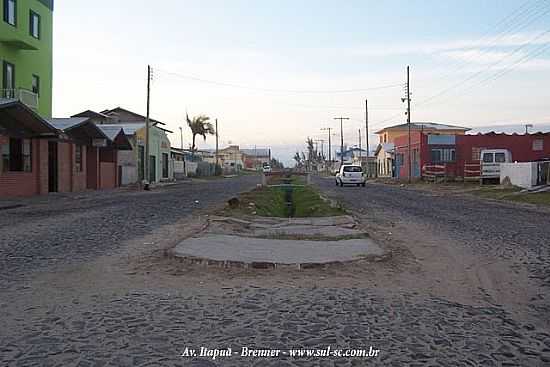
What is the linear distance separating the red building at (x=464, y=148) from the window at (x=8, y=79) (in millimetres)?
32489

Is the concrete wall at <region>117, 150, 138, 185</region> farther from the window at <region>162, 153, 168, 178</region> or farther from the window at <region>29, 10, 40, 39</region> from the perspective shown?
the window at <region>29, 10, 40, 39</region>

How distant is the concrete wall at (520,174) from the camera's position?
33875 mm

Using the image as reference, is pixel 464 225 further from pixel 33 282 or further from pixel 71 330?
pixel 71 330

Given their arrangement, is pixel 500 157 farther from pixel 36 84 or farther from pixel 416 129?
pixel 416 129

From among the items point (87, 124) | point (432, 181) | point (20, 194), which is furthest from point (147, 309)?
point (432, 181)

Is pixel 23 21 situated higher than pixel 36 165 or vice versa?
pixel 23 21

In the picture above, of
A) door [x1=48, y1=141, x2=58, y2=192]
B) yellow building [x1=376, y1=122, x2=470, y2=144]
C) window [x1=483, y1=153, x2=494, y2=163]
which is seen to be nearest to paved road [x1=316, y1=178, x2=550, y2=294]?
door [x1=48, y1=141, x2=58, y2=192]

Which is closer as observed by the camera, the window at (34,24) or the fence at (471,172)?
the window at (34,24)

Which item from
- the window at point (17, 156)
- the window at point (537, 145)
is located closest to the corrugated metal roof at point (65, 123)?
the window at point (17, 156)

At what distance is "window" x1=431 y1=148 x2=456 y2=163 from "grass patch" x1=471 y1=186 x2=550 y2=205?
18644 millimetres

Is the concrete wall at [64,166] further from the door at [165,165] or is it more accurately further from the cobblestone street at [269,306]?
the door at [165,165]

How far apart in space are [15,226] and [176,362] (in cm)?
1216

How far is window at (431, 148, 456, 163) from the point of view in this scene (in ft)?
181

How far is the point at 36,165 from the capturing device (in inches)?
1178
